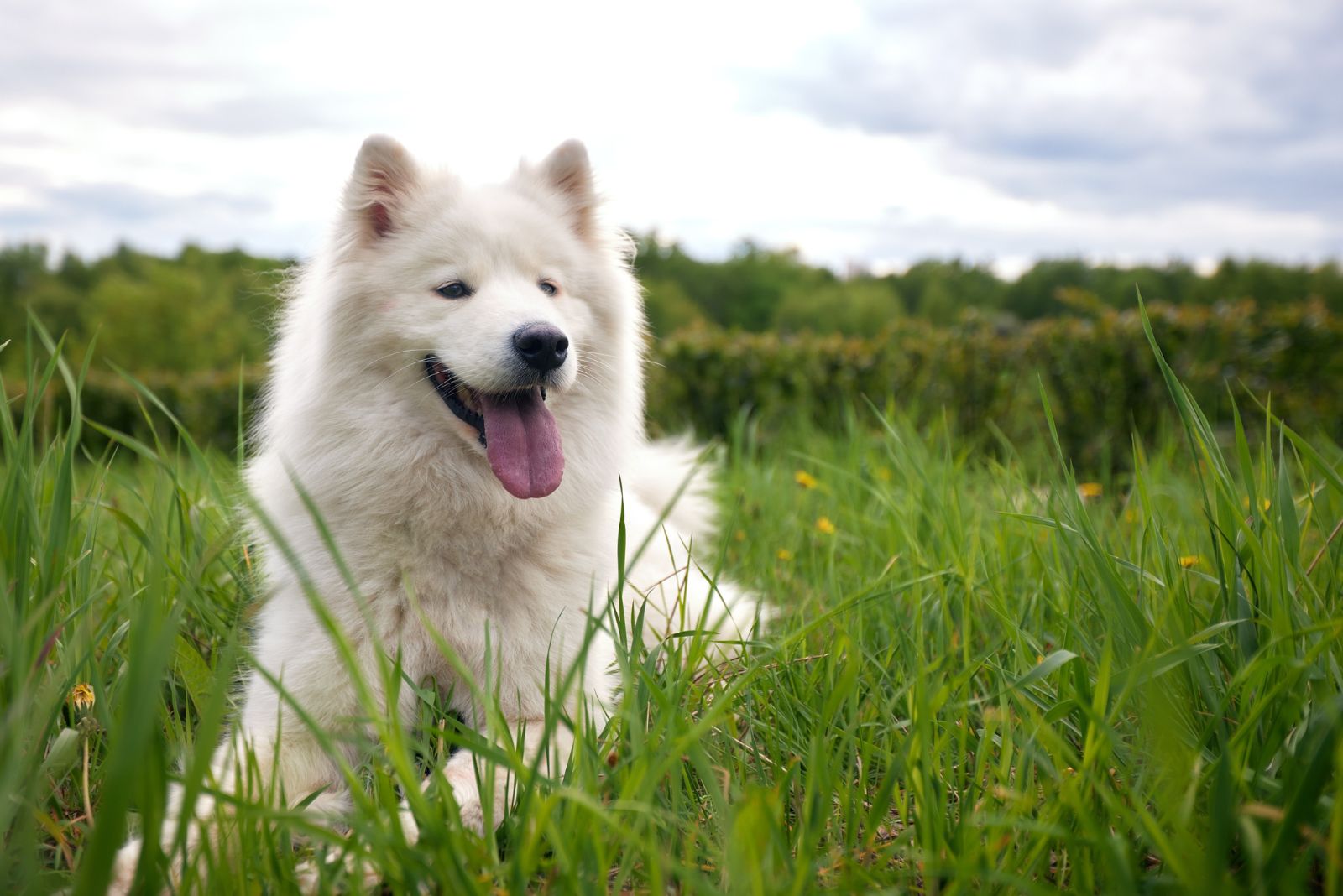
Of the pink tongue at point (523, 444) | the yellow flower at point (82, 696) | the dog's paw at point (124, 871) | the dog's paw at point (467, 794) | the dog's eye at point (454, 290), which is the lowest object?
the dog's paw at point (124, 871)

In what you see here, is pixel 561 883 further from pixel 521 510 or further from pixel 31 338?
pixel 31 338

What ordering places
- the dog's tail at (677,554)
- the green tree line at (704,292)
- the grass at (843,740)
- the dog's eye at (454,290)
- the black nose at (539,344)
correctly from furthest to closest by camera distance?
the green tree line at (704,292) → the dog's tail at (677,554) → the dog's eye at (454,290) → the black nose at (539,344) → the grass at (843,740)

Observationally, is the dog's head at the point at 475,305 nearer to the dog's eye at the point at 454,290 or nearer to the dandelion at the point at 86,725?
the dog's eye at the point at 454,290

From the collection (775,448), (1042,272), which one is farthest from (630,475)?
(1042,272)

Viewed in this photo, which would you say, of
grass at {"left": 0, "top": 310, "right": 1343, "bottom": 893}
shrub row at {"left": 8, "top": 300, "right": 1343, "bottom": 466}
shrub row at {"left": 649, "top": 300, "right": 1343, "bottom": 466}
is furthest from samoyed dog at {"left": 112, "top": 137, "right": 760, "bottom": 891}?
shrub row at {"left": 649, "top": 300, "right": 1343, "bottom": 466}

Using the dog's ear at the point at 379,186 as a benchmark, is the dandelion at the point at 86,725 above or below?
below

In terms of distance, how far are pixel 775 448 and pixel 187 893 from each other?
211 inches

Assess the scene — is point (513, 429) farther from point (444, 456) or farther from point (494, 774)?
point (494, 774)

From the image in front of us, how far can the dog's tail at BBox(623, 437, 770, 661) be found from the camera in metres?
2.70

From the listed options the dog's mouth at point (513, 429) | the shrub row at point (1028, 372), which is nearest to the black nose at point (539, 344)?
the dog's mouth at point (513, 429)

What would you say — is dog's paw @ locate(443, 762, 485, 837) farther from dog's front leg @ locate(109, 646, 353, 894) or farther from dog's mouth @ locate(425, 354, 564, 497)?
dog's mouth @ locate(425, 354, 564, 497)

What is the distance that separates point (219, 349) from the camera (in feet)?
154

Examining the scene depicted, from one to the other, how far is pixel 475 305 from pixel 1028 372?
5.32 meters

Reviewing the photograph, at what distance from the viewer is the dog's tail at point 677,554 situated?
2.70 m
